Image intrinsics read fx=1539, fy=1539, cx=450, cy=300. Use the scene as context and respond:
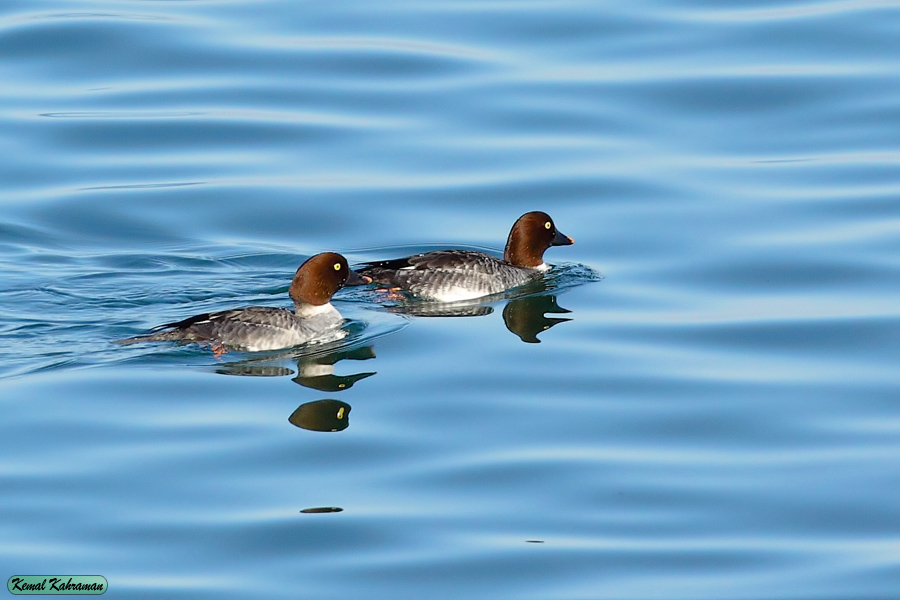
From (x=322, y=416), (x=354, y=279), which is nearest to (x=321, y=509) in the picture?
(x=322, y=416)

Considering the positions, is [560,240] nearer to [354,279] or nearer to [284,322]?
[354,279]

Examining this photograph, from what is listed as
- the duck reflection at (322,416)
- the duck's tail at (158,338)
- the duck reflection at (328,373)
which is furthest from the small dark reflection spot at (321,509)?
the duck's tail at (158,338)

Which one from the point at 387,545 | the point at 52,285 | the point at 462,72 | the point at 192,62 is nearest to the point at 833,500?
the point at 387,545

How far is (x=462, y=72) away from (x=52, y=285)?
28.0ft

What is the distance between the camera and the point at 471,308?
16.1 metres

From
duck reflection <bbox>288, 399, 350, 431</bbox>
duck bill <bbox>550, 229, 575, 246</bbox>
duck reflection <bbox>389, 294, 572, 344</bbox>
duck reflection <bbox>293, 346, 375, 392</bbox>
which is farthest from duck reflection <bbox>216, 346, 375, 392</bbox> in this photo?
duck bill <bbox>550, 229, 575, 246</bbox>

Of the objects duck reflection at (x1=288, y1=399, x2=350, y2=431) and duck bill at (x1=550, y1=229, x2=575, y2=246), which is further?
duck bill at (x1=550, y1=229, x2=575, y2=246)

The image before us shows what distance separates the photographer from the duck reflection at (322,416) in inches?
476

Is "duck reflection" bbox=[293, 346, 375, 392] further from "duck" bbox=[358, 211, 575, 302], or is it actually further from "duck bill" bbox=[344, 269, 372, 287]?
"duck" bbox=[358, 211, 575, 302]

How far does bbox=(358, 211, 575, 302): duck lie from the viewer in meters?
15.9

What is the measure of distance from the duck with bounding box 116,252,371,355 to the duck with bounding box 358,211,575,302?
0.52 m

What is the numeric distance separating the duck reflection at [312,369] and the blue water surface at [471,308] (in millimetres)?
47

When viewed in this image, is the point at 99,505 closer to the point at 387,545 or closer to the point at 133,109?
the point at 387,545

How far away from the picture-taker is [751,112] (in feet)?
68.7
